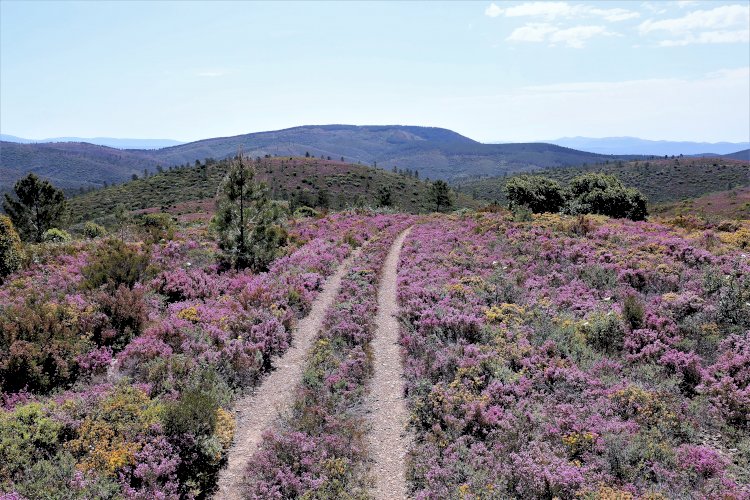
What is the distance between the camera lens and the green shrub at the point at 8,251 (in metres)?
19.1

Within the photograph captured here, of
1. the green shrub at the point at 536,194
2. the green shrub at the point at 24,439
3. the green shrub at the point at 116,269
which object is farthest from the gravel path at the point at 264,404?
the green shrub at the point at 536,194

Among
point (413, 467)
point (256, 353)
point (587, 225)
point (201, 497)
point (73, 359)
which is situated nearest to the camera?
point (201, 497)

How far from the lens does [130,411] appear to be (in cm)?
956

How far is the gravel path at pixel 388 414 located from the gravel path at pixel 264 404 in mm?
2478

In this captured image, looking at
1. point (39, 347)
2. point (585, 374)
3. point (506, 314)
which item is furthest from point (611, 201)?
point (39, 347)

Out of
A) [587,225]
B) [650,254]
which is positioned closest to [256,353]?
[650,254]

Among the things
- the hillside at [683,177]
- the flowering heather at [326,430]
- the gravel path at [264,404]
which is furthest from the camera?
the hillside at [683,177]

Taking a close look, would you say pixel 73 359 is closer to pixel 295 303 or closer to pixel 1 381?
pixel 1 381

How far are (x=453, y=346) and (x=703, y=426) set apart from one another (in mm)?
6542

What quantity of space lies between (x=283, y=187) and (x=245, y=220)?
11556 centimetres

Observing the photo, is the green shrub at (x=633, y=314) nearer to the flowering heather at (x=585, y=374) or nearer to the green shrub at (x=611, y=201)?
the flowering heather at (x=585, y=374)

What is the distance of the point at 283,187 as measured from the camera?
446 feet

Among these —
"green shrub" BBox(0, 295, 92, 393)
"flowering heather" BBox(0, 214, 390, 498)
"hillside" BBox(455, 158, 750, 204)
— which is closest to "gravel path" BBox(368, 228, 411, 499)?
"flowering heather" BBox(0, 214, 390, 498)

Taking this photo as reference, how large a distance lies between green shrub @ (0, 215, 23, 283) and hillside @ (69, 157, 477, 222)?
287ft
